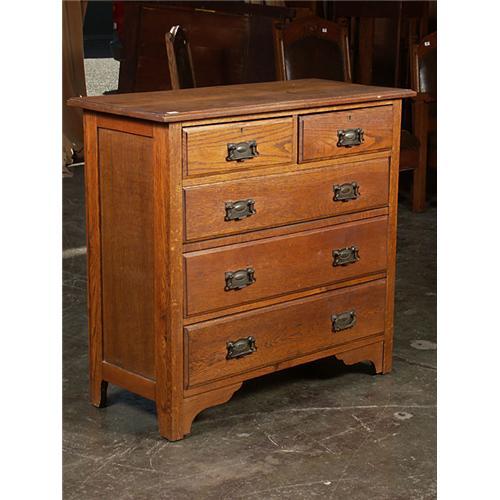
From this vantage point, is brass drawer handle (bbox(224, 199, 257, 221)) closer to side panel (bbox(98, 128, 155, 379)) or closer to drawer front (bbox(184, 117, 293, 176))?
drawer front (bbox(184, 117, 293, 176))

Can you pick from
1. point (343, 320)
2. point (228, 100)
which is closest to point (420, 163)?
point (343, 320)

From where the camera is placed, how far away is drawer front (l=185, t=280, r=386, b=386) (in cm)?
312

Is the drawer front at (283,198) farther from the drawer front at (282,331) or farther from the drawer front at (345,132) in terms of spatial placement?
the drawer front at (282,331)

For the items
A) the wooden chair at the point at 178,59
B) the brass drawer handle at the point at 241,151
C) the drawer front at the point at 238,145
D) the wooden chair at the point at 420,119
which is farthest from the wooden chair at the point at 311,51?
the brass drawer handle at the point at 241,151

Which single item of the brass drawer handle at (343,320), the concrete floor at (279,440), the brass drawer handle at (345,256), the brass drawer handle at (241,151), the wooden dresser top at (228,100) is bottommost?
the concrete floor at (279,440)

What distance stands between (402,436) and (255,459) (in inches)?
20.4

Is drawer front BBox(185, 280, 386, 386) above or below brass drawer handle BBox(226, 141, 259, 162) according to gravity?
below

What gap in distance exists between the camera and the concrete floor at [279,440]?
9.20 ft

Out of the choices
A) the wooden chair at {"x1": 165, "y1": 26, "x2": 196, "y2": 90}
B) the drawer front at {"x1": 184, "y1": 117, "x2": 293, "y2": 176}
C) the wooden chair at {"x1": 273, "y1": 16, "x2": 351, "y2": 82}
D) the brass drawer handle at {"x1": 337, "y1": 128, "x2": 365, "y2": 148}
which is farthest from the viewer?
the wooden chair at {"x1": 273, "y1": 16, "x2": 351, "y2": 82}

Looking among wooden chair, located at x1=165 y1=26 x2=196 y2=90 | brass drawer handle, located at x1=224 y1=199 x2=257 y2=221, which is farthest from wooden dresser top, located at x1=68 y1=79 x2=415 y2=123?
wooden chair, located at x1=165 y1=26 x2=196 y2=90

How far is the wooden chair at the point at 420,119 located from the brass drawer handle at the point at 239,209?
343cm

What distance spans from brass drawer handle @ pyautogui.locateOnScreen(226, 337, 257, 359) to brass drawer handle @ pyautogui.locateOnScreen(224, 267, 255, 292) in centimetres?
18

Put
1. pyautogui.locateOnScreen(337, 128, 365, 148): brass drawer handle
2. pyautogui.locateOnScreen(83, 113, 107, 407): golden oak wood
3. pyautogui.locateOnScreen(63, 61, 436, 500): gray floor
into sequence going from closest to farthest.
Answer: pyautogui.locateOnScreen(63, 61, 436, 500): gray floor < pyautogui.locateOnScreen(83, 113, 107, 407): golden oak wood < pyautogui.locateOnScreen(337, 128, 365, 148): brass drawer handle

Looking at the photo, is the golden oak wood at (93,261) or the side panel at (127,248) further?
the golden oak wood at (93,261)
